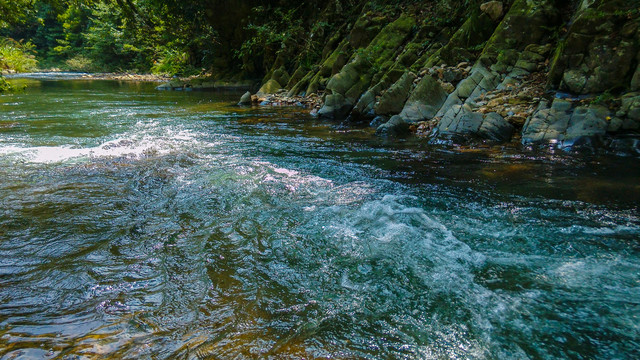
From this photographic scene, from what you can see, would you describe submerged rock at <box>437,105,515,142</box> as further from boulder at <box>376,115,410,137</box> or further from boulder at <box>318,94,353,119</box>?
boulder at <box>318,94,353,119</box>

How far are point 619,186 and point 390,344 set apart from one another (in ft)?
14.1

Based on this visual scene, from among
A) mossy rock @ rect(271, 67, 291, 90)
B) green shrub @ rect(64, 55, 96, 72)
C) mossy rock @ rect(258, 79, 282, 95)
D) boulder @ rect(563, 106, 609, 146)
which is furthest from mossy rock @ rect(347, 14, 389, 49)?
green shrub @ rect(64, 55, 96, 72)

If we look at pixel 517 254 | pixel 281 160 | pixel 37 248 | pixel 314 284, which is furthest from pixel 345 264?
pixel 281 160

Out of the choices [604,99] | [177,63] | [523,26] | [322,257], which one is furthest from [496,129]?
[177,63]

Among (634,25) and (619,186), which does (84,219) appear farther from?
(634,25)

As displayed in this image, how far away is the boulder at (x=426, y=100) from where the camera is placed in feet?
28.9

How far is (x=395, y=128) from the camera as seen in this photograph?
8.31m

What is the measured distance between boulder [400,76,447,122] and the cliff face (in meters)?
0.03

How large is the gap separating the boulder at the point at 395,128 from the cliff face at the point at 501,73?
3cm

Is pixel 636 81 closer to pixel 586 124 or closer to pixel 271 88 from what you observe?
pixel 586 124

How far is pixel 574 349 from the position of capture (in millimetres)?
2123

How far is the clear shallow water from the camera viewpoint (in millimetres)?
2188

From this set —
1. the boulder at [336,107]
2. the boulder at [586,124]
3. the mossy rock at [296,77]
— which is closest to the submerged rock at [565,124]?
the boulder at [586,124]

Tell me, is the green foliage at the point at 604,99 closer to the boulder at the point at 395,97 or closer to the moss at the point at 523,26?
the moss at the point at 523,26
